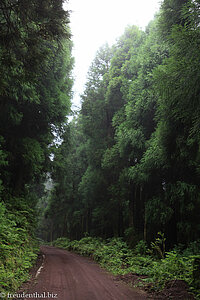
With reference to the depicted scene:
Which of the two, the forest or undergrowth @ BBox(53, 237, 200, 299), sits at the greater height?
the forest

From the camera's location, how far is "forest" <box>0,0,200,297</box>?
5.67 meters

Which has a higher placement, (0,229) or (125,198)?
(125,198)

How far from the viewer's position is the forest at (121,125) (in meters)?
5.67

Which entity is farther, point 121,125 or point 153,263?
point 121,125

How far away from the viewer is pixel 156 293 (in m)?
6.00

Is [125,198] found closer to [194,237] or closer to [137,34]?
[194,237]

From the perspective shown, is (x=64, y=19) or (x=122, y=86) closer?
(x=64, y=19)

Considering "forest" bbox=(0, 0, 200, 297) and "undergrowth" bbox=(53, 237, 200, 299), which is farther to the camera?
"undergrowth" bbox=(53, 237, 200, 299)

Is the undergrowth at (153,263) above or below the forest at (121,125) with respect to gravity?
below

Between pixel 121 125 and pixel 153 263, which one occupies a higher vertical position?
pixel 121 125

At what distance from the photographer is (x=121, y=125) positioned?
14.0 meters

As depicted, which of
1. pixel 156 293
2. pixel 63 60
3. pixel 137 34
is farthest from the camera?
pixel 137 34

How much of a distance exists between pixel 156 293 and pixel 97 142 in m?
14.2

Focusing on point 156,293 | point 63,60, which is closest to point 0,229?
point 156,293
